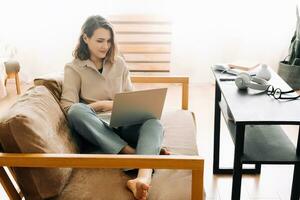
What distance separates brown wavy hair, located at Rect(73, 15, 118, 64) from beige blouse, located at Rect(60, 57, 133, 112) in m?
0.04

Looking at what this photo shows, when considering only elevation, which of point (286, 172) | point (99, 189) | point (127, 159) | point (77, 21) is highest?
point (77, 21)

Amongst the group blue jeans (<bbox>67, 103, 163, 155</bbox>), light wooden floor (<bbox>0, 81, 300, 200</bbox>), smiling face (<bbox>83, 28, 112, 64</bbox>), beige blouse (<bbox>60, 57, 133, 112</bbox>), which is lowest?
light wooden floor (<bbox>0, 81, 300, 200</bbox>)

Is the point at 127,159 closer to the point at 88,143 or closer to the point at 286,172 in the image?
the point at 88,143

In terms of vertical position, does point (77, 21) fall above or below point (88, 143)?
above

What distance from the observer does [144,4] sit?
3215mm

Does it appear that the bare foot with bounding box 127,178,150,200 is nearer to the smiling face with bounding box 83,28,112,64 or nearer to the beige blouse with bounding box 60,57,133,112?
the beige blouse with bounding box 60,57,133,112

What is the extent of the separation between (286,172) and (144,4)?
1.89 m

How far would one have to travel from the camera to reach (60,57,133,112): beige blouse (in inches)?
70.6

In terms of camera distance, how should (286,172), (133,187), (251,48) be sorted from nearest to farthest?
(133,187), (286,172), (251,48)

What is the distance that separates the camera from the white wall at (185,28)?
322cm

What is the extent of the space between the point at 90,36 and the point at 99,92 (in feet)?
0.96

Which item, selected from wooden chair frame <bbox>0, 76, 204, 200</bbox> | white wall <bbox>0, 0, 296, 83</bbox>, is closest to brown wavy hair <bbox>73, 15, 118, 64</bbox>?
wooden chair frame <bbox>0, 76, 204, 200</bbox>

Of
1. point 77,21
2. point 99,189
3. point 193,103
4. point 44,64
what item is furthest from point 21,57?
point 99,189

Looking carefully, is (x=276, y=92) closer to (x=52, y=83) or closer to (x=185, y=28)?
(x=52, y=83)
